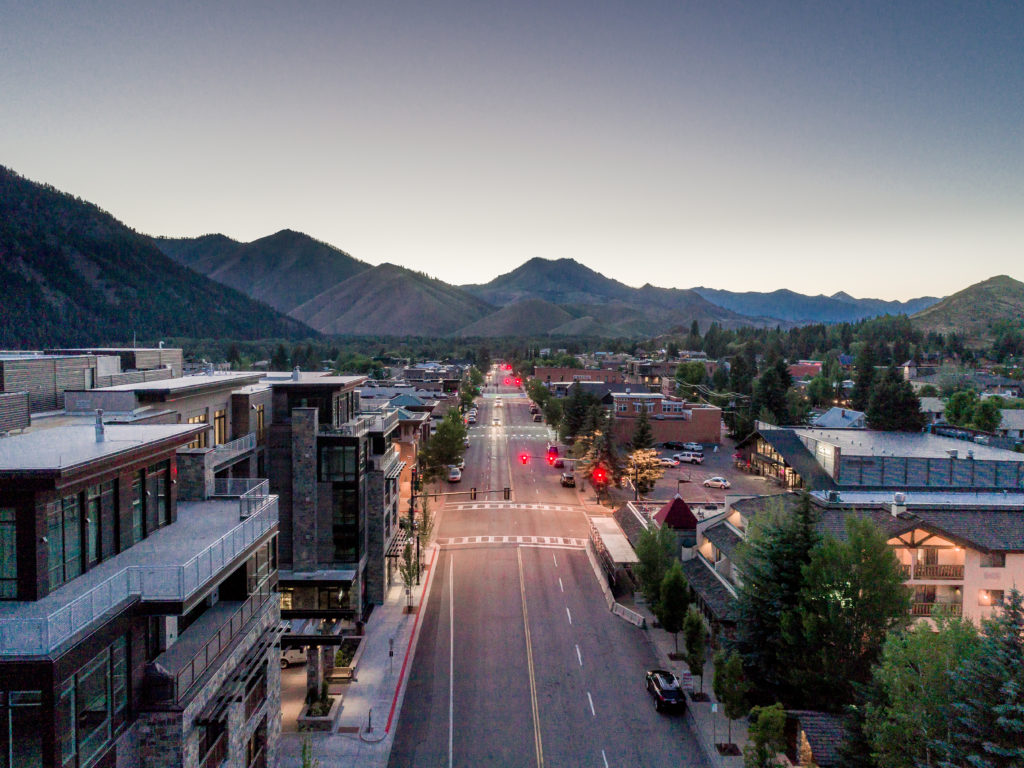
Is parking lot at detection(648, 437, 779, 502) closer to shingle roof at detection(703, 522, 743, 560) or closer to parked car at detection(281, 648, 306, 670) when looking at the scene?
shingle roof at detection(703, 522, 743, 560)

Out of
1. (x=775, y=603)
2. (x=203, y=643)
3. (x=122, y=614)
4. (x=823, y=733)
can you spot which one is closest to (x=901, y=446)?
(x=775, y=603)

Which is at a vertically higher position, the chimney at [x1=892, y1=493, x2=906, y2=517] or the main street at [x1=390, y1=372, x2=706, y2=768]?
the chimney at [x1=892, y1=493, x2=906, y2=517]

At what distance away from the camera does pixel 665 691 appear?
83.7 ft

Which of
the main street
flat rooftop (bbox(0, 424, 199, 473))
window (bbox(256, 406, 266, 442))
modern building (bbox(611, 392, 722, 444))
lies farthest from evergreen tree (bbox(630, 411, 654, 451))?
flat rooftop (bbox(0, 424, 199, 473))

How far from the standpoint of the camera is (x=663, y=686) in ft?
84.6

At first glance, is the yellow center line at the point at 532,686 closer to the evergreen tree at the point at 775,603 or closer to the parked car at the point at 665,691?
the parked car at the point at 665,691

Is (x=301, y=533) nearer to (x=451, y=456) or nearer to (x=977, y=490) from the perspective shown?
(x=451, y=456)

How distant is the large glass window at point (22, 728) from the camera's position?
9891 mm

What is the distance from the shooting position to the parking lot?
61031 millimetres

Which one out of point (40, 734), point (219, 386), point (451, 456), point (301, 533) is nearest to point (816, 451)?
point (451, 456)

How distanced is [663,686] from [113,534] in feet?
69.0

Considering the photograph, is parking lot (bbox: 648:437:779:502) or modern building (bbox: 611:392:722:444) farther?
modern building (bbox: 611:392:722:444)

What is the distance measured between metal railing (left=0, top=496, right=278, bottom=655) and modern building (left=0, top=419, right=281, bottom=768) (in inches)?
1.0

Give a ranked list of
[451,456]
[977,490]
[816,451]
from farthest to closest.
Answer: [451,456] → [816,451] → [977,490]
